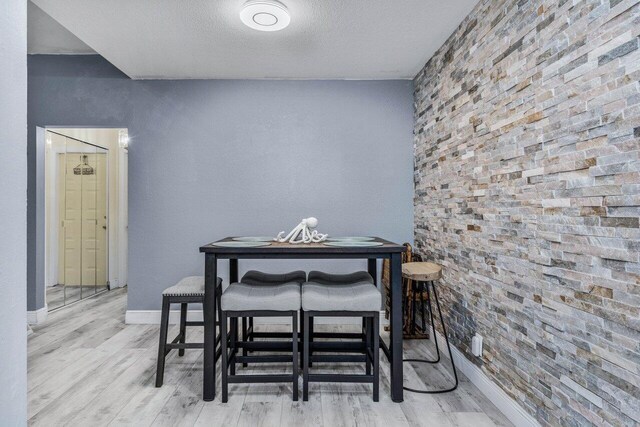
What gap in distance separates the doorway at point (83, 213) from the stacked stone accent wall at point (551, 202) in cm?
413

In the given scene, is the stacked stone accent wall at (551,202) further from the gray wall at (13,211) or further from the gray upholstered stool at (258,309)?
the gray wall at (13,211)

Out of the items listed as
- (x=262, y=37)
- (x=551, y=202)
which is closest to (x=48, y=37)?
(x=262, y=37)

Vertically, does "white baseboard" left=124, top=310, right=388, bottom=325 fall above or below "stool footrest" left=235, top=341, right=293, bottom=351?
below

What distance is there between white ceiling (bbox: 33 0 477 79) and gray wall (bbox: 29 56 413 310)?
213mm

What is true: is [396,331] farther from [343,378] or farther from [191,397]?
[191,397]

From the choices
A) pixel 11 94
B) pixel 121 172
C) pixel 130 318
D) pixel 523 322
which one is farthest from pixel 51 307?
pixel 523 322

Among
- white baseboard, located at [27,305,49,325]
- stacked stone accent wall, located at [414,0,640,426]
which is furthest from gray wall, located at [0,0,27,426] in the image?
white baseboard, located at [27,305,49,325]

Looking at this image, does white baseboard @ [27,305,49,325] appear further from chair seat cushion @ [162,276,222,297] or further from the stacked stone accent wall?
the stacked stone accent wall

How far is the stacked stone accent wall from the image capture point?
1.28 m

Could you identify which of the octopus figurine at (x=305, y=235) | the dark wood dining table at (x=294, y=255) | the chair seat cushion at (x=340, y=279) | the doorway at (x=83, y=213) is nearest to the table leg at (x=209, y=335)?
the dark wood dining table at (x=294, y=255)

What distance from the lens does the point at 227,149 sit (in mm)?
3562

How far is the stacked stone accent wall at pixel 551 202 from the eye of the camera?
4.20 ft

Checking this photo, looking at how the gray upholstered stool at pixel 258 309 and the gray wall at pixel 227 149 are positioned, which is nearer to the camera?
the gray upholstered stool at pixel 258 309

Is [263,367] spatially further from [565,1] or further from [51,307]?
[51,307]
